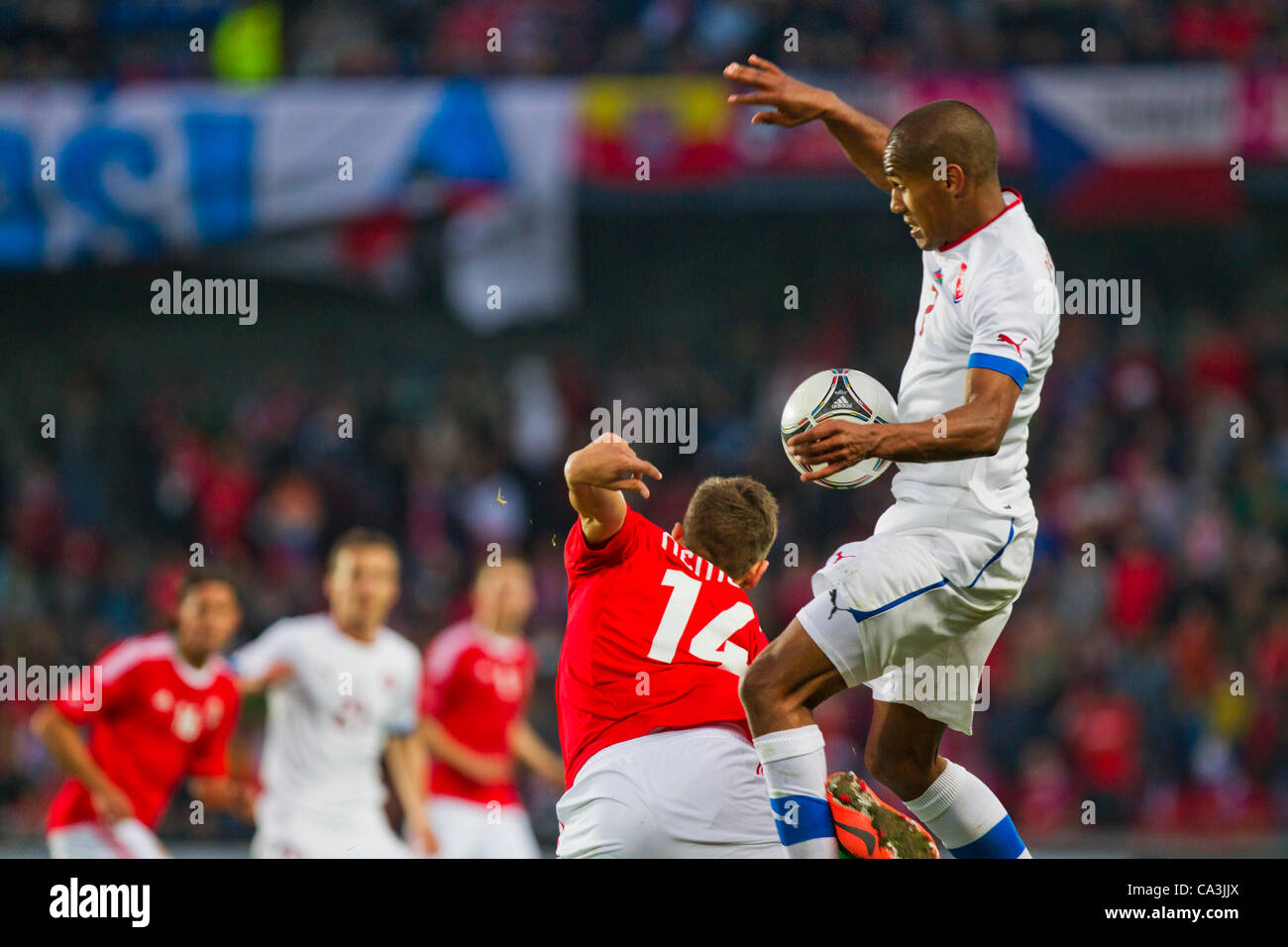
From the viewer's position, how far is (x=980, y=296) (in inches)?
147

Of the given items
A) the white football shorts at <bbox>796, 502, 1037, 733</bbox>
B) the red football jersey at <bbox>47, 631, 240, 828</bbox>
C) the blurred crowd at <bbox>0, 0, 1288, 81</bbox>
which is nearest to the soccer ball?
the white football shorts at <bbox>796, 502, 1037, 733</bbox>

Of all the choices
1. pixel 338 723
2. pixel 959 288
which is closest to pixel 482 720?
pixel 338 723

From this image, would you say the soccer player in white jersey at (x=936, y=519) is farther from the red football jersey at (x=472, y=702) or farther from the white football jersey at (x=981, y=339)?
the red football jersey at (x=472, y=702)

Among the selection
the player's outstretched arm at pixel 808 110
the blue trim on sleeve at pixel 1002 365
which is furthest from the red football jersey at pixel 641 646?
the player's outstretched arm at pixel 808 110

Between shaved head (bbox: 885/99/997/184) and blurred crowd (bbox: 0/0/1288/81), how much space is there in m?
9.66

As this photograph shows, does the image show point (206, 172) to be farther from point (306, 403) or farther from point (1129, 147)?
point (1129, 147)

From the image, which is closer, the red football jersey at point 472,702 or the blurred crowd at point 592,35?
the red football jersey at point 472,702

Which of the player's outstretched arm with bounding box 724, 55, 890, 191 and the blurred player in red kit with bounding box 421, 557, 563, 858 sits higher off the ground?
the player's outstretched arm with bounding box 724, 55, 890, 191

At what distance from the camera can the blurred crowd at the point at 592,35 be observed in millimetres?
13211

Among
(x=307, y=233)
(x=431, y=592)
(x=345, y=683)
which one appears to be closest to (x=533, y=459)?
(x=431, y=592)

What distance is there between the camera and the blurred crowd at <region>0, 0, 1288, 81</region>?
1321 cm

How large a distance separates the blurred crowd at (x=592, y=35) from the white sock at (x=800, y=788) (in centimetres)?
1037

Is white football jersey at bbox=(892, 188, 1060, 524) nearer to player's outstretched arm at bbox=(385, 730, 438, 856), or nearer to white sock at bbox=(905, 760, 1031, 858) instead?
white sock at bbox=(905, 760, 1031, 858)

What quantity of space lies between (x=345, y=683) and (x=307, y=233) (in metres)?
7.20
